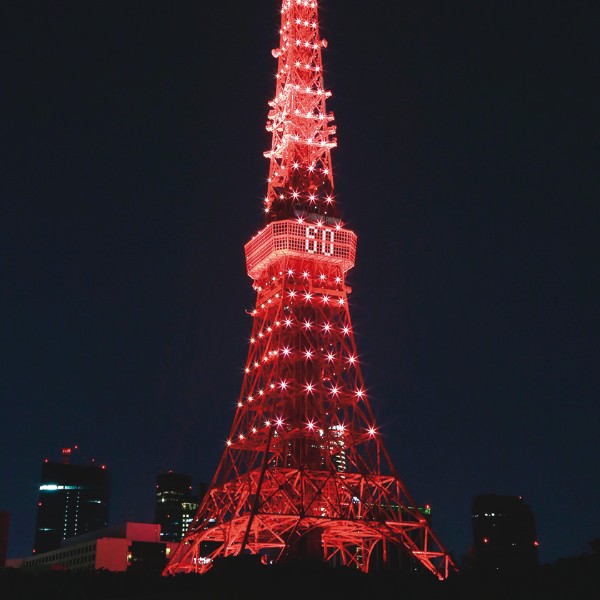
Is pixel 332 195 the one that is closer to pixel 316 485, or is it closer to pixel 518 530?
pixel 316 485

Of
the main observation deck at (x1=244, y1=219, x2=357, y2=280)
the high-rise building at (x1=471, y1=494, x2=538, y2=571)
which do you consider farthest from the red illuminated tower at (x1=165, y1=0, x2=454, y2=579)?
the high-rise building at (x1=471, y1=494, x2=538, y2=571)

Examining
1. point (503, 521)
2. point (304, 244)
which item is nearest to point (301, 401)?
point (304, 244)

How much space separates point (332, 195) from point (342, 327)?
1452cm

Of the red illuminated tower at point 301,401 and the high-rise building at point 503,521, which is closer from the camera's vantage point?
the red illuminated tower at point 301,401

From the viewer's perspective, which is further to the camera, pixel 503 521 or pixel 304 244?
pixel 503 521

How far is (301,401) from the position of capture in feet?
249

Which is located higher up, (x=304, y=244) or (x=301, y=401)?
(x=304, y=244)

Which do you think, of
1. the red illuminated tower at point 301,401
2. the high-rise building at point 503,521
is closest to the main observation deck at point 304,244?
the red illuminated tower at point 301,401

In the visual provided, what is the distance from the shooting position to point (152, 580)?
185 ft

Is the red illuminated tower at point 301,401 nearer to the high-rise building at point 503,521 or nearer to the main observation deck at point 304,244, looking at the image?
the main observation deck at point 304,244

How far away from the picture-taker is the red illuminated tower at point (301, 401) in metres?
69.5

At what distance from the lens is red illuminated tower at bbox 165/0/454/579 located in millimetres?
69500

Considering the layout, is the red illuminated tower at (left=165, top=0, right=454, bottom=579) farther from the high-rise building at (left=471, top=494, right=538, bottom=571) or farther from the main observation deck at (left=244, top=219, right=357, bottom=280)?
the high-rise building at (left=471, top=494, right=538, bottom=571)

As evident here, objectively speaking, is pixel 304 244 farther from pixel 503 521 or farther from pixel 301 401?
pixel 503 521
